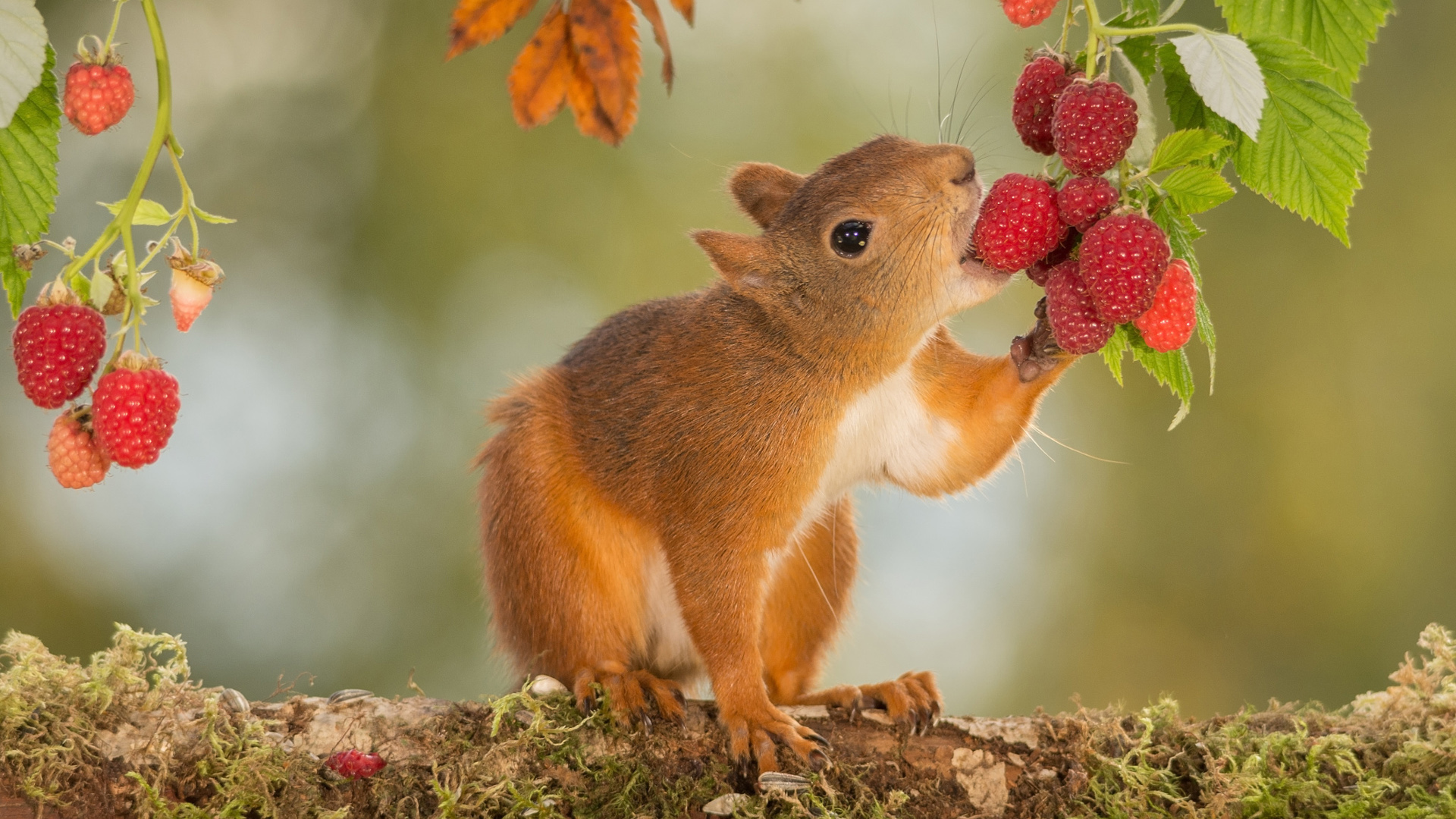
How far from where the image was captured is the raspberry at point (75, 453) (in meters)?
1.61

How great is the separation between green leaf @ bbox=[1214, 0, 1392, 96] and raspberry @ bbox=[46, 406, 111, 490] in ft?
5.32

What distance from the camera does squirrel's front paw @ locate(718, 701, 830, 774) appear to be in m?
2.17

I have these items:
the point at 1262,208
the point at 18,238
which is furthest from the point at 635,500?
the point at 1262,208

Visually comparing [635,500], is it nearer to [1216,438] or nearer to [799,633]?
[799,633]

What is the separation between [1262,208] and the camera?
197 inches

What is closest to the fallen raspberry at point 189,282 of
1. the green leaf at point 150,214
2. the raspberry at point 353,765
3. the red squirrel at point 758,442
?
the green leaf at point 150,214

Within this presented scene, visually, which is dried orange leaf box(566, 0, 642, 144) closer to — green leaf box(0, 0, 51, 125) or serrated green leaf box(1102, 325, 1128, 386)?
green leaf box(0, 0, 51, 125)

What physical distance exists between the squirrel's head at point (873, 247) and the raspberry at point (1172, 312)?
1.69 feet

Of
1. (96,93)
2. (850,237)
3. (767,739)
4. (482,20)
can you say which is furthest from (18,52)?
(767,739)

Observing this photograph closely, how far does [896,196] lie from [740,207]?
50 centimetres

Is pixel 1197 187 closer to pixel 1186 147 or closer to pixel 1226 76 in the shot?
pixel 1186 147

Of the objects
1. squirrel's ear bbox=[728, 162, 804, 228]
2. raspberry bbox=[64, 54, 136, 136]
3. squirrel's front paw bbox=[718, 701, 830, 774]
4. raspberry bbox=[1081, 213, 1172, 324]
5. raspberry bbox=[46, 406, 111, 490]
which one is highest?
squirrel's ear bbox=[728, 162, 804, 228]

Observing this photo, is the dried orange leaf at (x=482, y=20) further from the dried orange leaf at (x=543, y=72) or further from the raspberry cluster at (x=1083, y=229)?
the raspberry cluster at (x=1083, y=229)

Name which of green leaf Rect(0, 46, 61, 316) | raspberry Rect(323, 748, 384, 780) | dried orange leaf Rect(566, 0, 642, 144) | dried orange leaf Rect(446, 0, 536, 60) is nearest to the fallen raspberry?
green leaf Rect(0, 46, 61, 316)
